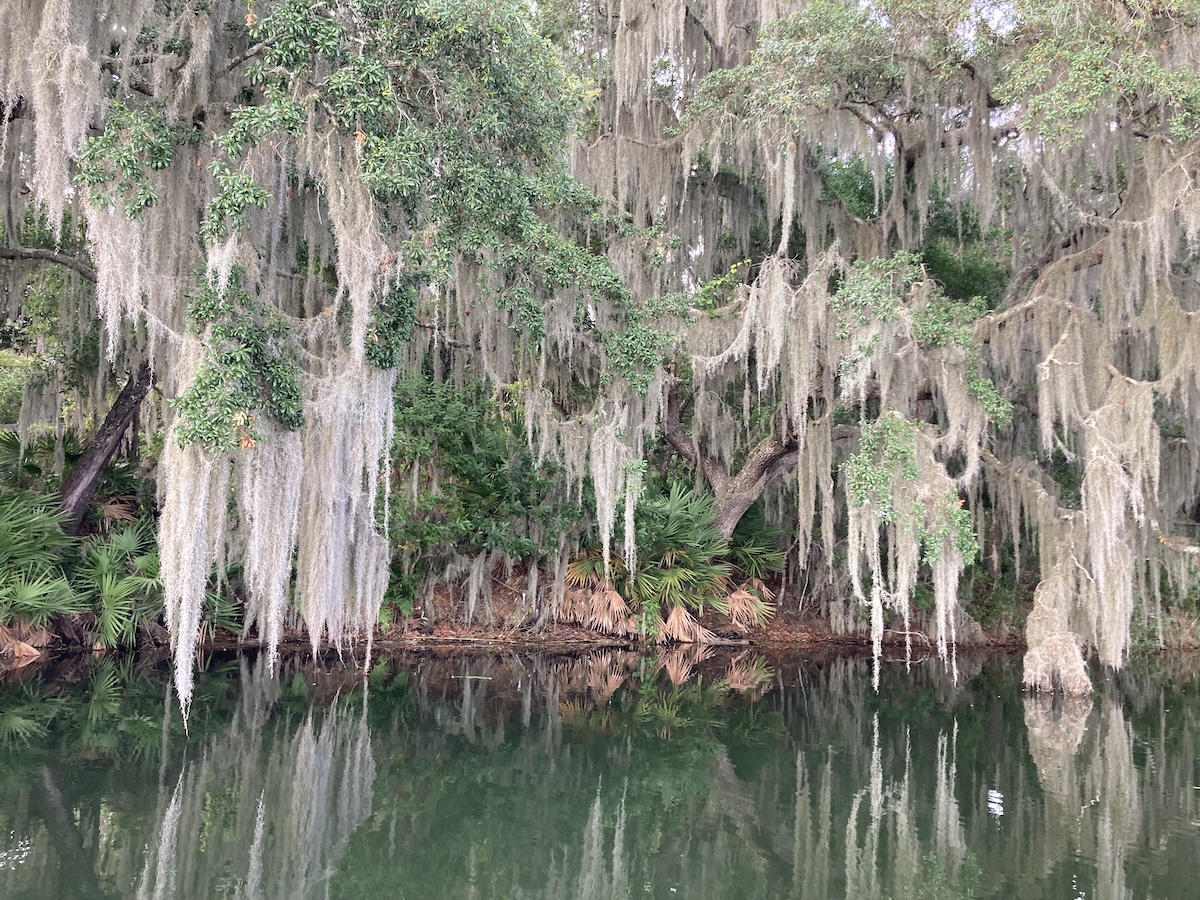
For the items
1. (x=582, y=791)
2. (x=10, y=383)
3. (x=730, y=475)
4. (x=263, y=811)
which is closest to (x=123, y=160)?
(x=263, y=811)

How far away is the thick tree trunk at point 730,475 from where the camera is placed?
12508 millimetres

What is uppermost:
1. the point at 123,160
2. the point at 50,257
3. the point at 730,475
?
the point at 50,257

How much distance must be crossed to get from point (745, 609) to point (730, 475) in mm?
2045

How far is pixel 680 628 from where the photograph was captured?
12.2 m

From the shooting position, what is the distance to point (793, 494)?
14086 mm

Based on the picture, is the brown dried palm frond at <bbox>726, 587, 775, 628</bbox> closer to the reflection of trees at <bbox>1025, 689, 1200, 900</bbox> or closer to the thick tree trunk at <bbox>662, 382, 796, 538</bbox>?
the thick tree trunk at <bbox>662, 382, 796, 538</bbox>

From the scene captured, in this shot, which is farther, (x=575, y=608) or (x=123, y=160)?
(x=575, y=608)

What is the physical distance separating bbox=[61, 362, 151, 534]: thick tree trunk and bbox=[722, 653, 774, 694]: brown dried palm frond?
7685mm

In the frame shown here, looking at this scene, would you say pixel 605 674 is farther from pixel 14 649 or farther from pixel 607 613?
pixel 14 649

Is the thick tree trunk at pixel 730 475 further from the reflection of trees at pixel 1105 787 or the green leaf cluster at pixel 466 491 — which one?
the reflection of trees at pixel 1105 787

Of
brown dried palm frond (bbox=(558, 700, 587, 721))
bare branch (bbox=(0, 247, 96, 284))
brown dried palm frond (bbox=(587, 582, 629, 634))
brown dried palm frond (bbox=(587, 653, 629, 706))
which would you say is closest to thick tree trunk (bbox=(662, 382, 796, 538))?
brown dried palm frond (bbox=(587, 582, 629, 634))

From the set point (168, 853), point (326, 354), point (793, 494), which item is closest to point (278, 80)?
point (326, 354)

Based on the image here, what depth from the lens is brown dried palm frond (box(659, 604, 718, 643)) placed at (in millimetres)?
12164

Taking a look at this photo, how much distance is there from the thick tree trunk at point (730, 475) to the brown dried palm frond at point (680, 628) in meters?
1.39
